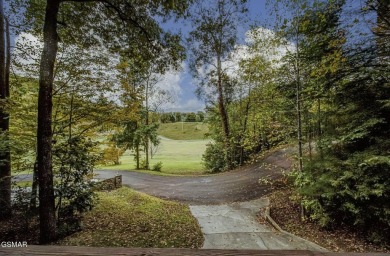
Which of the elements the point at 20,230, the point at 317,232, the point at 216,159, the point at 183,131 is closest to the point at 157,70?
the point at 20,230

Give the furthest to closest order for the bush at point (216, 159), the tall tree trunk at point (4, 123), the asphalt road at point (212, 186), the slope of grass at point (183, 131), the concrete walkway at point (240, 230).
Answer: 1. the slope of grass at point (183, 131)
2. the bush at point (216, 159)
3. the asphalt road at point (212, 186)
4. the tall tree trunk at point (4, 123)
5. the concrete walkway at point (240, 230)

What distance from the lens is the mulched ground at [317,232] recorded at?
5.35 meters

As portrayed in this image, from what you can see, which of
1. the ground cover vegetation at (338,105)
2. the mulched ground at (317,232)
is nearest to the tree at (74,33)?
the ground cover vegetation at (338,105)

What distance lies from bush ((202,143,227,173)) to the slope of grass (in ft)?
125

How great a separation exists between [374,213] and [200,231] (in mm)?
4338

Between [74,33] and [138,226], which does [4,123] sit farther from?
[138,226]

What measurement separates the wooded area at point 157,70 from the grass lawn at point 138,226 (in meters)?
0.66

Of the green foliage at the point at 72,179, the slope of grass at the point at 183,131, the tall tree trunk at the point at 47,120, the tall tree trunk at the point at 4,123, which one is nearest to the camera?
the tall tree trunk at the point at 47,120

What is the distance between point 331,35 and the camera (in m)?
5.88

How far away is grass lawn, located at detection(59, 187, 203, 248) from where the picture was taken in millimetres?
5387

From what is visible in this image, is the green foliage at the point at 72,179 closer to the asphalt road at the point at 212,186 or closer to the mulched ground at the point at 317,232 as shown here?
the asphalt road at the point at 212,186

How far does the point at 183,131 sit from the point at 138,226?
5529cm

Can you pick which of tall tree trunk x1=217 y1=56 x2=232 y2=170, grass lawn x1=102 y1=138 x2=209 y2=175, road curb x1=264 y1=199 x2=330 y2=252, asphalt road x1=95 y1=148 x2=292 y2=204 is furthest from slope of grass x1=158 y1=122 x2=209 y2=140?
road curb x1=264 y1=199 x2=330 y2=252

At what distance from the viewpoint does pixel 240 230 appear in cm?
658
